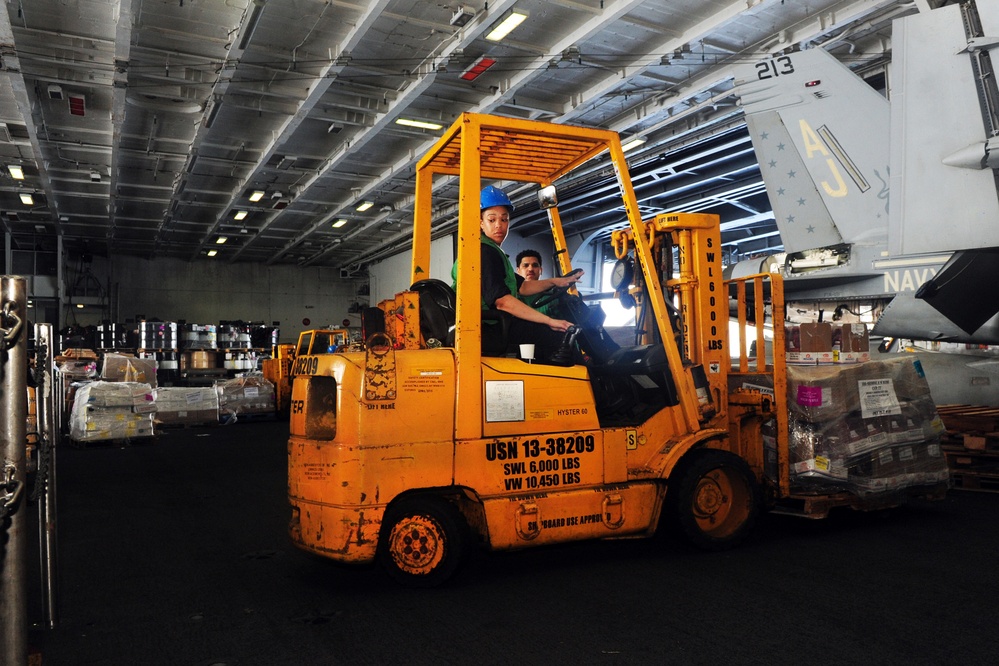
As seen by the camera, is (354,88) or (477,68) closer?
(477,68)

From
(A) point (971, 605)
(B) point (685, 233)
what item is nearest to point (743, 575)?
(A) point (971, 605)

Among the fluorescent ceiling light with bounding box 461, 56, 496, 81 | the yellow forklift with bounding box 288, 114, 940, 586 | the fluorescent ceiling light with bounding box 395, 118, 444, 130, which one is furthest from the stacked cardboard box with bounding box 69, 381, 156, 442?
the yellow forklift with bounding box 288, 114, 940, 586

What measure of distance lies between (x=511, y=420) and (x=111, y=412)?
10.7 m

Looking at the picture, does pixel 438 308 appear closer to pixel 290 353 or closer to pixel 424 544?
pixel 424 544

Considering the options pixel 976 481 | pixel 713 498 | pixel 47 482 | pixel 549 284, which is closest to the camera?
pixel 47 482

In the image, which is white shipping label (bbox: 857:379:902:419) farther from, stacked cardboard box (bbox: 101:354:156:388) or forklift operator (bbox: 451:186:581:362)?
stacked cardboard box (bbox: 101:354:156:388)

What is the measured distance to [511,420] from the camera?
4.15m

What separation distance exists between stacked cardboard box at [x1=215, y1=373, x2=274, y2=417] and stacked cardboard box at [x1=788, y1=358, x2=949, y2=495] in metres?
14.9

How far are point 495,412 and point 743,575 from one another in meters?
1.68

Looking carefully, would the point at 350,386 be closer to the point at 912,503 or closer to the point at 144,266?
the point at 912,503

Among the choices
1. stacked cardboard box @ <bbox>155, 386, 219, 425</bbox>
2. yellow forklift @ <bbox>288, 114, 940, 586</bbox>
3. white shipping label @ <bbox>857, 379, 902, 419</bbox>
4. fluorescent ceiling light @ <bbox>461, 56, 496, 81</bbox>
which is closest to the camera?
yellow forklift @ <bbox>288, 114, 940, 586</bbox>

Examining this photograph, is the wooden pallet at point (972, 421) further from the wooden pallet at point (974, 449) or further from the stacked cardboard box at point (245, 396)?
the stacked cardboard box at point (245, 396)

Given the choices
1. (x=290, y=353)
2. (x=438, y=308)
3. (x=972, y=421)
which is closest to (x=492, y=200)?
(x=438, y=308)

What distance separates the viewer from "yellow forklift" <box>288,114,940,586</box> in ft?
12.9
